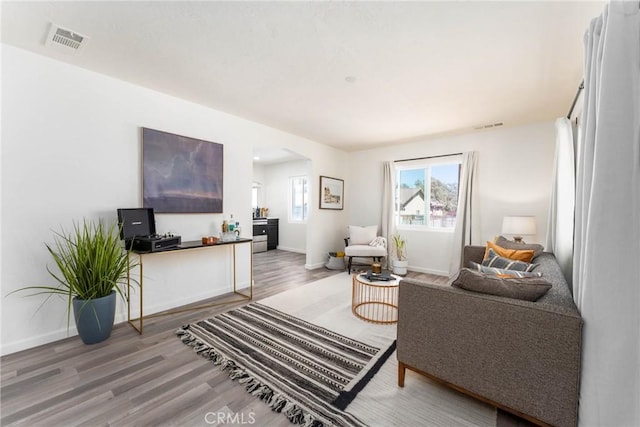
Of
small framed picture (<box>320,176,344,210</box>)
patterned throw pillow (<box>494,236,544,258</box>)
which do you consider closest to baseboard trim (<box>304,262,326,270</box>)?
small framed picture (<box>320,176,344,210</box>)

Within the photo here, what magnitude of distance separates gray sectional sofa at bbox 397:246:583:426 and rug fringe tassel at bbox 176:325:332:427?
69cm

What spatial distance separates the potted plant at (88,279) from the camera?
2156 millimetres

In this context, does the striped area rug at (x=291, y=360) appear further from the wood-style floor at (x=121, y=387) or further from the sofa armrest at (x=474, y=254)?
the sofa armrest at (x=474, y=254)

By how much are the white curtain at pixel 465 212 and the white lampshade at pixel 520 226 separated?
73cm

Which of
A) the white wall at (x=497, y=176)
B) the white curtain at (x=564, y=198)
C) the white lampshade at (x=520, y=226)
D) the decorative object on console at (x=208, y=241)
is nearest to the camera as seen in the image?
the white curtain at (x=564, y=198)

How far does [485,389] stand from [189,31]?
2.95 m

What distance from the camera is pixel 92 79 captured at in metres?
2.47

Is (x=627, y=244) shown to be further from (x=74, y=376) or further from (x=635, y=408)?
(x=74, y=376)

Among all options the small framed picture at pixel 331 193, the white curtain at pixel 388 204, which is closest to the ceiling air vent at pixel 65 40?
the small framed picture at pixel 331 193

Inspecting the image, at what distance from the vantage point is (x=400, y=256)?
4.97m

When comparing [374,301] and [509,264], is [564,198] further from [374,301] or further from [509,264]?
[374,301]

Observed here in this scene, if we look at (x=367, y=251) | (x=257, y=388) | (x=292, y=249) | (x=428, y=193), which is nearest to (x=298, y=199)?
(x=292, y=249)

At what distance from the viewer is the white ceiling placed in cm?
169

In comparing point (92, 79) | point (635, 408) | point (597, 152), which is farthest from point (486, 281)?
point (92, 79)
